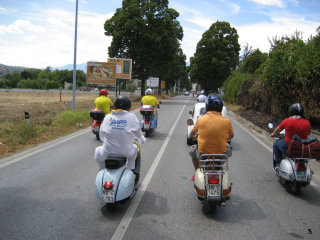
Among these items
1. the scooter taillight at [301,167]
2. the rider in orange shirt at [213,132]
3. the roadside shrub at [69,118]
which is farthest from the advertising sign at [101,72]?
the rider in orange shirt at [213,132]

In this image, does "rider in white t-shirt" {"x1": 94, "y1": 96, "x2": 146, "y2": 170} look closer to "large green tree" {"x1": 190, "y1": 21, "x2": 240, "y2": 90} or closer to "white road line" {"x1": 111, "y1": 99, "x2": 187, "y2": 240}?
"white road line" {"x1": 111, "y1": 99, "x2": 187, "y2": 240}

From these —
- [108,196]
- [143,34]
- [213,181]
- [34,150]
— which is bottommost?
[34,150]

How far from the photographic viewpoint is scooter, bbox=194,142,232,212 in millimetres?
4246

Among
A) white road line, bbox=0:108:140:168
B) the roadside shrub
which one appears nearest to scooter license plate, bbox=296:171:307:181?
white road line, bbox=0:108:140:168

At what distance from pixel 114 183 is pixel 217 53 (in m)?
50.3

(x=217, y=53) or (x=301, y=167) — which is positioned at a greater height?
(x=217, y=53)

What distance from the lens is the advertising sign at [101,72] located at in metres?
30.4

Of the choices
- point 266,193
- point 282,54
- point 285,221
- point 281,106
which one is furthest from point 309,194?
point 282,54

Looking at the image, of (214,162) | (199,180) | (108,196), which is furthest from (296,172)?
(108,196)

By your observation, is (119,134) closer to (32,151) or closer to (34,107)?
(32,151)

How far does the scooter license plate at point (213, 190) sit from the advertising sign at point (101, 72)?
1066 inches

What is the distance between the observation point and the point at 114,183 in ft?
13.9

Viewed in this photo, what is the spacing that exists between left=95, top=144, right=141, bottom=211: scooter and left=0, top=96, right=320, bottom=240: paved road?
0.31 m

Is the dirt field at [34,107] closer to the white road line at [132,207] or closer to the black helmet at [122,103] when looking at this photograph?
the white road line at [132,207]
